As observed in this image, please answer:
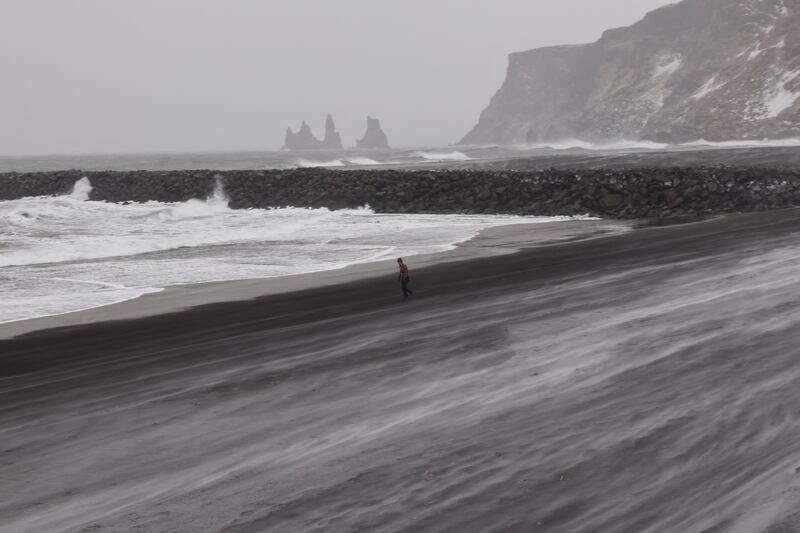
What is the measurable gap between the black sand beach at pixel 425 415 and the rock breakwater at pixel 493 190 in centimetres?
1796

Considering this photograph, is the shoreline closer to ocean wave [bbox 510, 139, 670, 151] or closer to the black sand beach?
the black sand beach

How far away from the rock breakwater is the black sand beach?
18.0 m

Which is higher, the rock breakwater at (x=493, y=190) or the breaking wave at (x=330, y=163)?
the breaking wave at (x=330, y=163)

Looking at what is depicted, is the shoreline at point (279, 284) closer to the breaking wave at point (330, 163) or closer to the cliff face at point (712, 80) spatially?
the breaking wave at point (330, 163)

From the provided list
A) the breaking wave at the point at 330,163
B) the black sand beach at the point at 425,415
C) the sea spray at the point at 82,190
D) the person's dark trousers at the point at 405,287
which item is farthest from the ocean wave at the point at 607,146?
the black sand beach at the point at 425,415

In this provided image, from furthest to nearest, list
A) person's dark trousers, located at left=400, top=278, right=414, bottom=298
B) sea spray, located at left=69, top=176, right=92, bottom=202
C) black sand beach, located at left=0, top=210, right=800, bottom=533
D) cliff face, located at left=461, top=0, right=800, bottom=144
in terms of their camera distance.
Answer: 1. cliff face, located at left=461, top=0, right=800, bottom=144
2. sea spray, located at left=69, top=176, right=92, bottom=202
3. person's dark trousers, located at left=400, top=278, right=414, bottom=298
4. black sand beach, located at left=0, top=210, right=800, bottom=533

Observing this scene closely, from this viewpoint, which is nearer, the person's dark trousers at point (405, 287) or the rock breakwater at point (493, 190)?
the person's dark trousers at point (405, 287)

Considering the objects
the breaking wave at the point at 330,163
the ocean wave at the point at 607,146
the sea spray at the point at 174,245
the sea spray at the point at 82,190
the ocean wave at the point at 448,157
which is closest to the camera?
the sea spray at the point at 174,245

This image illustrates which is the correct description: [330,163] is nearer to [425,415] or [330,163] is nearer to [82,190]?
[82,190]

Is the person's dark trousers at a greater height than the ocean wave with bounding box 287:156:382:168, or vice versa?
the ocean wave with bounding box 287:156:382:168

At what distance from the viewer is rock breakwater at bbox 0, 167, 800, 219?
105 ft

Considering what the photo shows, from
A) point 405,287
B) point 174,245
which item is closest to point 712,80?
point 174,245

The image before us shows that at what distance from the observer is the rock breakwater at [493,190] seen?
32.0 meters

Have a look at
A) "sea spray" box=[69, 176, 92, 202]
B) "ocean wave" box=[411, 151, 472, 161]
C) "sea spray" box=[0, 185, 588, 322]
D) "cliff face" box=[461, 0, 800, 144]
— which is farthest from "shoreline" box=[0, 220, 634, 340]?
"cliff face" box=[461, 0, 800, 144]
